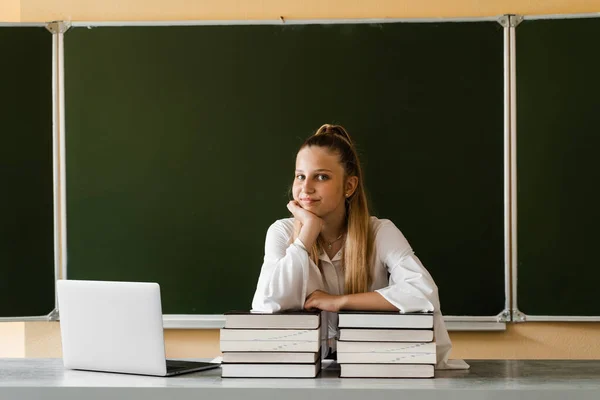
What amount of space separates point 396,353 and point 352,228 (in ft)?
2.04

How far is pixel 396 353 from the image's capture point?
1.85m

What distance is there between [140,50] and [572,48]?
1.99m

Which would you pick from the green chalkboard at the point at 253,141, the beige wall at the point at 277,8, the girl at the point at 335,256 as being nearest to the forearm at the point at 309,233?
the girl at the point at 335,256

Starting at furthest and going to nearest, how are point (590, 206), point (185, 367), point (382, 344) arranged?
point (590, 206) → point (185, 367) → point (382, 344)

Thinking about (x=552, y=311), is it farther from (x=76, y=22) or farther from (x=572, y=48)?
(x=76, y=22)

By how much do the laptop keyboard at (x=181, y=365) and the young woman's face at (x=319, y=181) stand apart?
0.60 metres

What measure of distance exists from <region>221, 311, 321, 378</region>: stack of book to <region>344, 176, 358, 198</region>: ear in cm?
71

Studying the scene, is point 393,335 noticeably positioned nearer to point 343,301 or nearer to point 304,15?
point 343,301

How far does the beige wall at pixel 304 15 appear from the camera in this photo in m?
3.35

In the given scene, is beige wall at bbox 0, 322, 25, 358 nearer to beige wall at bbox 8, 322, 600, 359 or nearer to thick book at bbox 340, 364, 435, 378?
beige wall at bbox 8, 322, 600, 359

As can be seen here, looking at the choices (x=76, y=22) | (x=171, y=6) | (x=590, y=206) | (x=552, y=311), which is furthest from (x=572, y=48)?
(x=76, y=22)

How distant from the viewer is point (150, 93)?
343 centimetres

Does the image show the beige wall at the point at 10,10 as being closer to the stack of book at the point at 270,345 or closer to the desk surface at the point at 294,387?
the desk surface at the point at 294,387

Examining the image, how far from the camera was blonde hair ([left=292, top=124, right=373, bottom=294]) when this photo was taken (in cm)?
231
